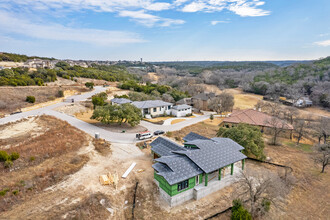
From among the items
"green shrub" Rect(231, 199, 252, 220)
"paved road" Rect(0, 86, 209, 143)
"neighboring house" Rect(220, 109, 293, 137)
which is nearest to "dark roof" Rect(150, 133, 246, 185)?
"green shrub" Rect(231, 199, 252, 220)

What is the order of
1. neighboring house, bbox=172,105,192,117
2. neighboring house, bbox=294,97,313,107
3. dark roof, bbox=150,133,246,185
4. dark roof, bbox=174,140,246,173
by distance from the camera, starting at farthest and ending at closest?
neighboring house, bbox=294,97,313,107 < neighboring house, bbox=172,105,192,117 < dark roof, bbox=174,140,246,173 < dark roof, bbox=150,133,246,185

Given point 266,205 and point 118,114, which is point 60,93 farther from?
point 266,205

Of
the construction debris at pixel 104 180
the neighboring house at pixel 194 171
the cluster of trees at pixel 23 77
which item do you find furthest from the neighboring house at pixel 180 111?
the cluster of trees at pixel 23 77

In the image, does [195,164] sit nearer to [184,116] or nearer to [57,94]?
[184,116]

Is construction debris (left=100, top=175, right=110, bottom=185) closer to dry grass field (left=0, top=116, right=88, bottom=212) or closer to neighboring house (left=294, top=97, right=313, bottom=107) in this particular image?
dry grass field (left=0, top=116, right=88, bottom=212)

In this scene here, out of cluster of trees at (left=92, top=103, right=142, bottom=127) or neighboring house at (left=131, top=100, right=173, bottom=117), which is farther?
neighboring house at (left=131, top=100, right=173, bottom=117)

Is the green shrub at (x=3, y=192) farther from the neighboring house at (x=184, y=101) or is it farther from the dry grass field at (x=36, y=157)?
the neighboring house at (x=184, y=101)

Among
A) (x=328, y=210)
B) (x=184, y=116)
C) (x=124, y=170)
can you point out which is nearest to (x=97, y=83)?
(x=184, y=116)
